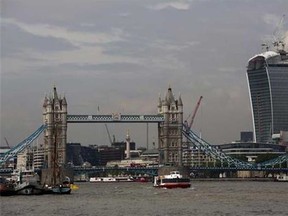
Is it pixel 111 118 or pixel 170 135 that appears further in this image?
pixel 170 135

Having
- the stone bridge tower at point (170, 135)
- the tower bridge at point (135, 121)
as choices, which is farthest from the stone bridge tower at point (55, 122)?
the stone bridge tower at point (170, 135)

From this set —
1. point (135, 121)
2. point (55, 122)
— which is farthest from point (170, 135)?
point (55, 122)

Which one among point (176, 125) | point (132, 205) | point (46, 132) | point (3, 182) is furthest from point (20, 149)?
point (132, 205)

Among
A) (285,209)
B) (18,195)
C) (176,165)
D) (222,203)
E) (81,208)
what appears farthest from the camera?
(176,165)

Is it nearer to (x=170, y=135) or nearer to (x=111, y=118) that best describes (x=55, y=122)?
(x=111, y=118)

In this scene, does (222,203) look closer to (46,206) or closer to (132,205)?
(132,205)

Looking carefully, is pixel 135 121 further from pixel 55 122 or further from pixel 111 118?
pixel 55 122

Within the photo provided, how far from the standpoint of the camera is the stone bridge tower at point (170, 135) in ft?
632

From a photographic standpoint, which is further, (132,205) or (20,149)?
(20,149)

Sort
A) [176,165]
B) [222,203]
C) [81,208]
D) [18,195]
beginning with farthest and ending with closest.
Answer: [176,165], [18,195], [222,203], [81,208]

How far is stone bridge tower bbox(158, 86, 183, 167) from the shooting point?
632 ft

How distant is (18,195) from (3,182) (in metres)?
5.28

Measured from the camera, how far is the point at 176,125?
19488cm

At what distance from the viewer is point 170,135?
194375 millimetres
